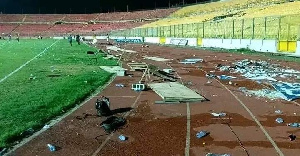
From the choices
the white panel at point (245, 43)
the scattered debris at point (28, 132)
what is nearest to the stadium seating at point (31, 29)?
the white panel at point (245, 43)

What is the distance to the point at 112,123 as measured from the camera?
934 centimetres

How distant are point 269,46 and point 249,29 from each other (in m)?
6.88

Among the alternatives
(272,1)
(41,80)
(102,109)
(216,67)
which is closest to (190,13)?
(272,1)

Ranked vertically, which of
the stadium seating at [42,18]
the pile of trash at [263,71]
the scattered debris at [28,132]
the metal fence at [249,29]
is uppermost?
the stadium seating at [42,18]

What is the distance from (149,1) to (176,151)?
10772 cm

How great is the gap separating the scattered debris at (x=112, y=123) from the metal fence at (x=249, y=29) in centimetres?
2242

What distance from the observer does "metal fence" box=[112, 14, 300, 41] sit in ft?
104

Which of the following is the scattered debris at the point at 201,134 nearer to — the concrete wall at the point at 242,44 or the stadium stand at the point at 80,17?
the concrete wall at the point at 242,44

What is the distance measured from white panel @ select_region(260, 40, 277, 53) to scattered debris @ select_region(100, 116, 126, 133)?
71.8 feet

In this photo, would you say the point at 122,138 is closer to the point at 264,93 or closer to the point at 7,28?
the point at 264,93

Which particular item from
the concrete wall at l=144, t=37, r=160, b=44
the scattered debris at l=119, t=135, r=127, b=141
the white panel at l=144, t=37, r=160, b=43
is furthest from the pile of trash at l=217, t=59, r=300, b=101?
the white panel at l=144, t=37, r=160, b=43

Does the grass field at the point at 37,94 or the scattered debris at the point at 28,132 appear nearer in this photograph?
the scattered debris at the point at 28,132

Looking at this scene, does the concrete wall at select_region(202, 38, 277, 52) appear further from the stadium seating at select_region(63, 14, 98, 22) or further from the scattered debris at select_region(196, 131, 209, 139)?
the stadium seating at select_region(63, 14, 98, 22)

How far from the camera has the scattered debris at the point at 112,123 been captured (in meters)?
8.97
